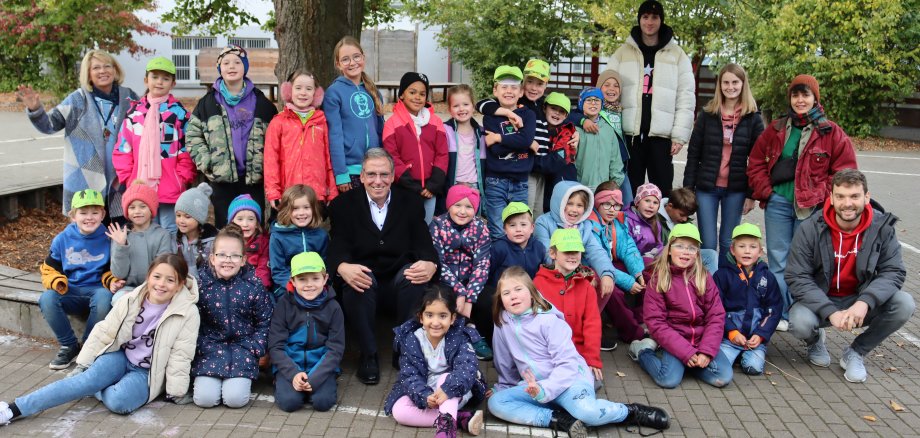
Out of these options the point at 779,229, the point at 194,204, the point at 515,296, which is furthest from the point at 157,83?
the point at 779,229

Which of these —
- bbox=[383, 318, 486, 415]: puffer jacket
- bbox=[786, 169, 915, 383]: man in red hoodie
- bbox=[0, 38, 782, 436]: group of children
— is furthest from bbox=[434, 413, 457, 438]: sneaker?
bbox=[786, 169, 915, 383]: man in red hoodie

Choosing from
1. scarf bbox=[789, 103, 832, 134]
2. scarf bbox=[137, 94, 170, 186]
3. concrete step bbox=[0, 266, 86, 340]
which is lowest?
concrete step bbox=[0, 266, 86, 340]

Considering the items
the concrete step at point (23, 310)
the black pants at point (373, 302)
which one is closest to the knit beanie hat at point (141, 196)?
the concrete step at point (23, 310)

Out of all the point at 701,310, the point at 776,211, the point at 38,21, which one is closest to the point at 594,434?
the point at 701,310

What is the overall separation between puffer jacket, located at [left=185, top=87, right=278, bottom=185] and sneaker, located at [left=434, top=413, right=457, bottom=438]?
2.54m

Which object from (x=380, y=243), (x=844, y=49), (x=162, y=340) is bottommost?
(x=162, y=340)

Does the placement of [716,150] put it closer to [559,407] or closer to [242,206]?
[559,407]

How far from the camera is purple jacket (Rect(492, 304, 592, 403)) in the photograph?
4.89 meters

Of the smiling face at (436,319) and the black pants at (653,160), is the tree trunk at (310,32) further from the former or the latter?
the smiling face at (436,319)

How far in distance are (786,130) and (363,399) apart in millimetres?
3916

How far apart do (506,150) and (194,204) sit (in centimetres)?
238

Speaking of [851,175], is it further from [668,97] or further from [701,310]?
[668,97]

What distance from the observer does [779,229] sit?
6613 millimetres

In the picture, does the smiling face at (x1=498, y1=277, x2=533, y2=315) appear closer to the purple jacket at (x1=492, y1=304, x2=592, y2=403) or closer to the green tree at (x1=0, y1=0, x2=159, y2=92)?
the purple jacket at (x1=492, y1=304, x2=592, y2=403)
